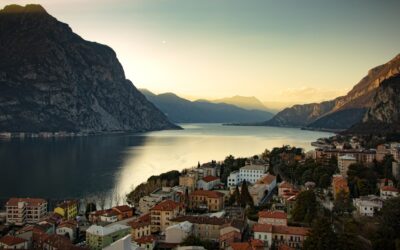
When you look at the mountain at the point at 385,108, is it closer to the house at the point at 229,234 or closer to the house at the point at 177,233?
the house at the point at 229,234

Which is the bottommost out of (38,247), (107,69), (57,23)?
(38,247)

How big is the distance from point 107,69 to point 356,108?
74.2m

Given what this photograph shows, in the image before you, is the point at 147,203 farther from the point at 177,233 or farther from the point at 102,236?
the point at 177,233

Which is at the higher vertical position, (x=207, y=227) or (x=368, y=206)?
(x=368, y=206)

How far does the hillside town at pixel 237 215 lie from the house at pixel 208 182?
7 centimetres

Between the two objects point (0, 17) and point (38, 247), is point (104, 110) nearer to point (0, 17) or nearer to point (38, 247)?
point (0, 17)

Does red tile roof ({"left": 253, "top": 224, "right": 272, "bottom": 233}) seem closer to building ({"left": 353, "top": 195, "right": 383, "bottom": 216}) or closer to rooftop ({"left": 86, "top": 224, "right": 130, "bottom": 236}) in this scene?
building ({"left": 353, "top": 195, "right": 383, "bottom": 216})

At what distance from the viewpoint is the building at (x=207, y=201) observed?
24078 mm

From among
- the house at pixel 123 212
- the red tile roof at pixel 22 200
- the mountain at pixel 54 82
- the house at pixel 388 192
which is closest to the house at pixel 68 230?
the house at pixel 123 212

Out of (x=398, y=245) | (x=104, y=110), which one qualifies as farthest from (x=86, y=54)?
(x=398, y=245)

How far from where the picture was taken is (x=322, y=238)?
1391 cm

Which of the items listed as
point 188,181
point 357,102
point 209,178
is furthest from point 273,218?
point 357,102

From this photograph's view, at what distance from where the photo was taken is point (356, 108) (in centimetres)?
12962

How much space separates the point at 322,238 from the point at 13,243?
11888mm
